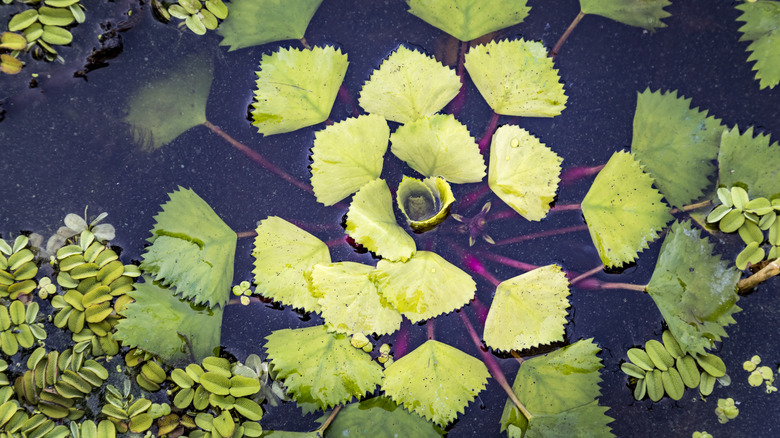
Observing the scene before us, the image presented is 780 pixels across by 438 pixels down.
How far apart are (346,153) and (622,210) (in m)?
0.85

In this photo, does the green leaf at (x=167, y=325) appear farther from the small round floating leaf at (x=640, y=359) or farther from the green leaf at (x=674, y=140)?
the green leaf at (x=674, y=140)

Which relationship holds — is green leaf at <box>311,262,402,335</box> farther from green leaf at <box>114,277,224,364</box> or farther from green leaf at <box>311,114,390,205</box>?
green leaf at <box>114,277,224,364</box>

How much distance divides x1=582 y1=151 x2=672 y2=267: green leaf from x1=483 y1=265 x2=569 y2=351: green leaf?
0.58 feet

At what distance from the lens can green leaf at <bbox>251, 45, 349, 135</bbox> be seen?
1.49 metres

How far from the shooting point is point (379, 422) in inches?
60.5

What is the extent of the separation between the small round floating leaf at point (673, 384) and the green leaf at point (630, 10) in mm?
1111

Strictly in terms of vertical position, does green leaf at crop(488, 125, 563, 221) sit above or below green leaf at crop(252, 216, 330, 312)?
above

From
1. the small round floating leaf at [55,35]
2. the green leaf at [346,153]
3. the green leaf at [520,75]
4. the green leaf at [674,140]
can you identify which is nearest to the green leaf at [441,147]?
the green leaf at [346,153]

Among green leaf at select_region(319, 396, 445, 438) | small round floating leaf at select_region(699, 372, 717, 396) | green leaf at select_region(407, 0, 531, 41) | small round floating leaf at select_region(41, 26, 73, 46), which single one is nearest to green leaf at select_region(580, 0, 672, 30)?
green leaf at select_region(407, 0, 531, 41)

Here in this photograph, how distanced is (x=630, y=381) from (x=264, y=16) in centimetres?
167

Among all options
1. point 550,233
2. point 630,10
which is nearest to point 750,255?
point 550,233

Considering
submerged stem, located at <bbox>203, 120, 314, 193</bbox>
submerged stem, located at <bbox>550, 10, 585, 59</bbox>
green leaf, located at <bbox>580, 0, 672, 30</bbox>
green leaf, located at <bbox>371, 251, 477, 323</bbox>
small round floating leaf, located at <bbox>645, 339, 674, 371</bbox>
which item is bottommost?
small round floating leaf, located at <bbox>645, 339, 674, 371</bbox>

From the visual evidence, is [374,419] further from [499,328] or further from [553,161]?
[553,161]

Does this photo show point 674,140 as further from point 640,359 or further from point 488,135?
point 640,359
